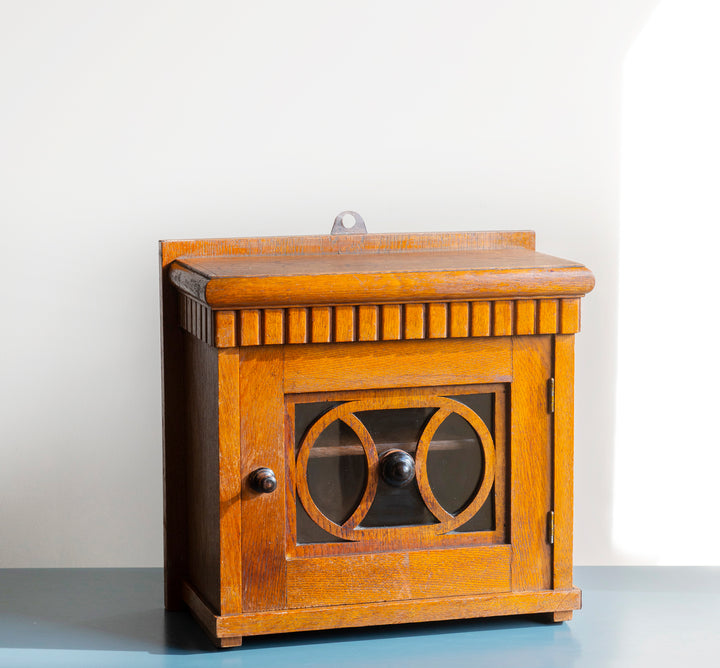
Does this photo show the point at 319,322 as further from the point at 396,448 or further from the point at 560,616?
the point at 560,616

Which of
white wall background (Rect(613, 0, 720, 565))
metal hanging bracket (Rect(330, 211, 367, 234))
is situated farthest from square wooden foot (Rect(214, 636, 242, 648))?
white wall background (Rect(613, 0, 720, 565))

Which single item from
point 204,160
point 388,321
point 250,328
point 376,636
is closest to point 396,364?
point 388,321

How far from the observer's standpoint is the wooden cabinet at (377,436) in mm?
1098

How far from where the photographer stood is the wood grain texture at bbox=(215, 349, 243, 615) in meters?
1.09

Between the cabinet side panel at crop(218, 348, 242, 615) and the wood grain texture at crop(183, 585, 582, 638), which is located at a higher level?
the cabinet side panel at crop(218, 348, 242, 615)

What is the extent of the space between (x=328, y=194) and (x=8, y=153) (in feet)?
1.23

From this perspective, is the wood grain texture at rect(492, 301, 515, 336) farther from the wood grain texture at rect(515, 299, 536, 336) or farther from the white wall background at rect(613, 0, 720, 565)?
the white wall background at rect(613, 0, 720, 565)

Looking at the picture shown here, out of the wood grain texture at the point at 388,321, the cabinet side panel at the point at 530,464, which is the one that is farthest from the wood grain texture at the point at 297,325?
the cabinet side panel at the point at 530,464

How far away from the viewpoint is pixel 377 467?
114 cm

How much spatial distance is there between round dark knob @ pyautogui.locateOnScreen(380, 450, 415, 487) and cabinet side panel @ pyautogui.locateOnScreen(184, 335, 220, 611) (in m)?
0.16

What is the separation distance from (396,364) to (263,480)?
17cm

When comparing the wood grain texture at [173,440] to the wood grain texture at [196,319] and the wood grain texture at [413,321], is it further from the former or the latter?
the wood grain texture at [413,321]

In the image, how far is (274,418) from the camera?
1.11 m

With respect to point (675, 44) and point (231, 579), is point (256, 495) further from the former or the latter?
point (675, 44)
